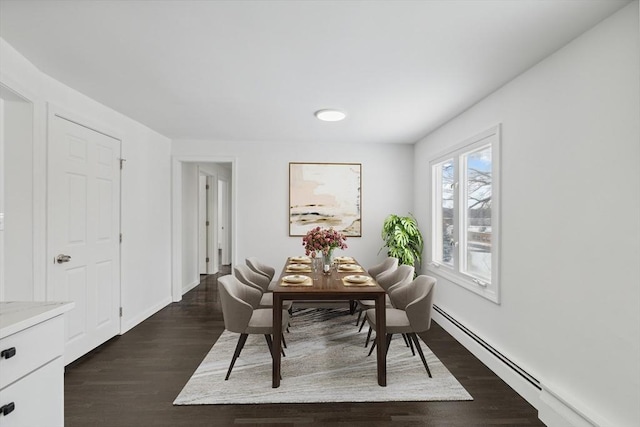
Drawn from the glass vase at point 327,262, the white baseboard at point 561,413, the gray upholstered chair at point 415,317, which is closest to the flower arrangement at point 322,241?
the glass vase at point 327,262

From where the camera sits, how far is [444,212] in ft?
13.9

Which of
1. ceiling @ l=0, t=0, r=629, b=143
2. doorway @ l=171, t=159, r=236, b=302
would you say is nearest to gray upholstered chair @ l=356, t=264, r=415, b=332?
ceiling @ l=0, t=0, r=629, b=143

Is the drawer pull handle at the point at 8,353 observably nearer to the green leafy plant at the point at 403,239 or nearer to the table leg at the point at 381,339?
the table leg at the point at 381,339

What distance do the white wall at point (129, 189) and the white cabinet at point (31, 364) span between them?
4.60 feet

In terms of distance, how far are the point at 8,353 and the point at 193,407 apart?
1.44 m

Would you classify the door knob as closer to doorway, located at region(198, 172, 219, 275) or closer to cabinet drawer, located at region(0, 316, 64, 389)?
cabinet drawer, located at region(0, 316, 64, 389)

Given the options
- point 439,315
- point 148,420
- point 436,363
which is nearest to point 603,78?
point 436,363

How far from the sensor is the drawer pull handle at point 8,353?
44.8 inches

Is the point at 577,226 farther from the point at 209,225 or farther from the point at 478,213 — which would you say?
the point at 209,225

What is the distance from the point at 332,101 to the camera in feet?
10.6

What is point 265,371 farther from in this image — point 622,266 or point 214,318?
point 622,266

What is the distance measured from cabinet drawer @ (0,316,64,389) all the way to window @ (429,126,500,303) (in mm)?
3062

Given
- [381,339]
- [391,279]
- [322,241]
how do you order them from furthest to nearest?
[391,279] → [322,241] → [381,339]

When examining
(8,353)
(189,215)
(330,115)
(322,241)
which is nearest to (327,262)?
(322,241)
